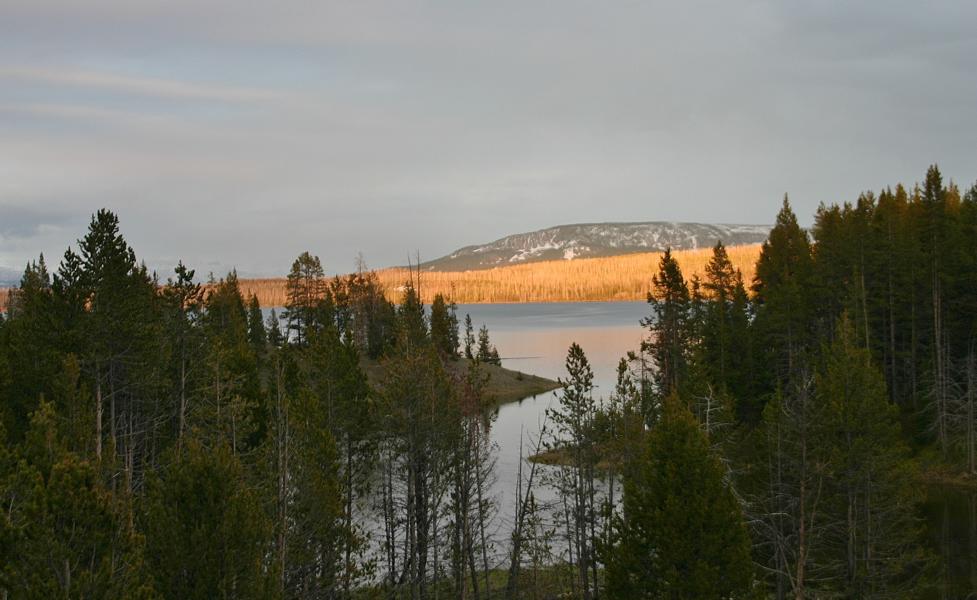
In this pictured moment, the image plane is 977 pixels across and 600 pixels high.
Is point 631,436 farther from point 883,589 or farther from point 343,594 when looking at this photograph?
point 343,594

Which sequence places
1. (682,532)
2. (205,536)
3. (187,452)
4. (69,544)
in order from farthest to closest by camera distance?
(187,452), (682,532), (205,536), (69,544)

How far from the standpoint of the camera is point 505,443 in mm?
61969

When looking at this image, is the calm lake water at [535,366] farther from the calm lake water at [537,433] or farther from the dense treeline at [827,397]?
the dense treeline at [827,397]

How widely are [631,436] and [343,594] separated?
12.0 meters

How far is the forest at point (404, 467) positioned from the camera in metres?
15.4

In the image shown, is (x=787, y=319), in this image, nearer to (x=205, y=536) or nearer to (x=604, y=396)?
(x=604, y=396)

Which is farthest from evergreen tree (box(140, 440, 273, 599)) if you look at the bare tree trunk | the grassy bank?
the grassy bank

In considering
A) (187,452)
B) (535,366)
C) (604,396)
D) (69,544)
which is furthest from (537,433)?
(535,366)

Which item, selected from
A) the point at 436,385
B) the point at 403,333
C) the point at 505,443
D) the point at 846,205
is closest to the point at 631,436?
the point at 436,385

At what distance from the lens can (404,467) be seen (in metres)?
27.4

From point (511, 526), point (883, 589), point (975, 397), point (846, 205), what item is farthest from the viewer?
point (846, 205)

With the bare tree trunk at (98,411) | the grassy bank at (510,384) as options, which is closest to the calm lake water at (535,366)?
the grassy bank at (510,384)

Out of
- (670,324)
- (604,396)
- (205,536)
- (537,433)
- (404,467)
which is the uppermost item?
(670,324)

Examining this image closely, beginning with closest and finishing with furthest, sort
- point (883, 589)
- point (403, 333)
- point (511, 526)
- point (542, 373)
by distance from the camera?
point (883, 589) → point (403, 333) → point (511, 526) → point (542, 373)
